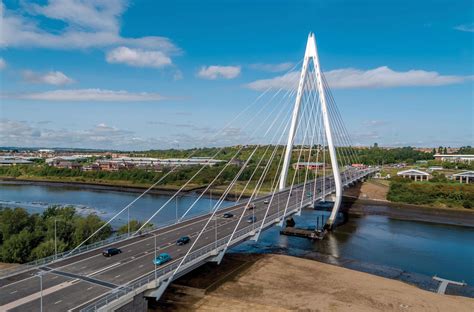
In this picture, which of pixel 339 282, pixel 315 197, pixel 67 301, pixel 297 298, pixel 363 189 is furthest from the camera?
pixel 363 189

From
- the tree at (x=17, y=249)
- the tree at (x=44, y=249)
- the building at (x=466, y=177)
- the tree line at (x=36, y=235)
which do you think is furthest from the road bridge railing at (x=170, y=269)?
the building at (x=466, y=177)

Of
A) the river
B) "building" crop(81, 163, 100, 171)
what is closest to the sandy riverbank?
the river

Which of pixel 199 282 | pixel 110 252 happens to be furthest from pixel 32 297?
pixel 199 282

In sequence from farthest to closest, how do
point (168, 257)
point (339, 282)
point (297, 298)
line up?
point (339, 282), point (297, 298), point (168, 257)

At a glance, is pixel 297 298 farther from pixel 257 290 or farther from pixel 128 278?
pixel 128 278

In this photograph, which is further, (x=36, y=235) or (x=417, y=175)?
(x=417, y=175)

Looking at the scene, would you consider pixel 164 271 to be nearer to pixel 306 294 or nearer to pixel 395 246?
pixel 306 294

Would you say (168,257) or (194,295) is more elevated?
(168,257)

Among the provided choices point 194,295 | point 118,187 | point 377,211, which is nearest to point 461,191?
point 377,211
